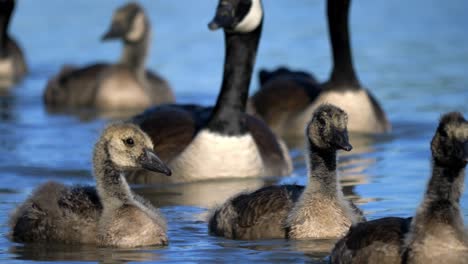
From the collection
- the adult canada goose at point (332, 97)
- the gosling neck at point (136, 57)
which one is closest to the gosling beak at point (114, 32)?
the gosling neck at point (136, 57)

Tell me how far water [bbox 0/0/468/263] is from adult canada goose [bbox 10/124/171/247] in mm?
143

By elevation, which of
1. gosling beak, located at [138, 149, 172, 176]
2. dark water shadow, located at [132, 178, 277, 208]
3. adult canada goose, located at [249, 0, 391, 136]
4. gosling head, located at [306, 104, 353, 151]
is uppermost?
adult canada goose, located at [249, 0, 391, 136]

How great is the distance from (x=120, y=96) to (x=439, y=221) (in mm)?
13681

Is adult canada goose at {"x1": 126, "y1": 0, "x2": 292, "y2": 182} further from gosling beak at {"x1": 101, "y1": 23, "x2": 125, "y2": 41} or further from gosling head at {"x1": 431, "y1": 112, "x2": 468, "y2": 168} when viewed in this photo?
gosling beak at {"x1": 101, "y1": 23, "x2": 125, "y2": 41}

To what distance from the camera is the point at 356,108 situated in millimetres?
17641

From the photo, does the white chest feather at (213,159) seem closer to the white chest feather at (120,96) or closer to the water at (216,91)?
the water at (216,91)

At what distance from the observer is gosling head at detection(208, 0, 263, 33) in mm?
14148

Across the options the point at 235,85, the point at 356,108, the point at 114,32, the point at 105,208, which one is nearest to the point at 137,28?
the point at 114,32

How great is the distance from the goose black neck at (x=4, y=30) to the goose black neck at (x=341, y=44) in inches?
366

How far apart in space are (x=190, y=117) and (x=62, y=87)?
777cm

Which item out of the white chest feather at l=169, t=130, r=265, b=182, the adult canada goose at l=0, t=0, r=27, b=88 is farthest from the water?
the adult canada goose at l=0, t=0, r=27, b=88

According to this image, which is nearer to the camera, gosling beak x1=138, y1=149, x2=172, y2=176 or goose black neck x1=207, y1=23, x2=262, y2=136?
gosling beak x1=138, y1=149, x2=172, y2=176

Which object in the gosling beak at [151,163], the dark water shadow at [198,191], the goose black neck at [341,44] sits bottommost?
the dark water shadow at [198,191]

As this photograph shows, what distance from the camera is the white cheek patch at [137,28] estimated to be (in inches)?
883
